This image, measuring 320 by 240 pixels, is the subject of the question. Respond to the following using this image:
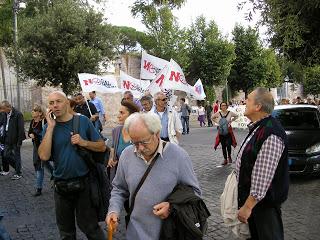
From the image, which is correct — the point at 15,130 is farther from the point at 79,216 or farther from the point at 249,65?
the point at 249,65

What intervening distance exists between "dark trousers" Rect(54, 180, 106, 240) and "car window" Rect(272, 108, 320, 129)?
21.7ft

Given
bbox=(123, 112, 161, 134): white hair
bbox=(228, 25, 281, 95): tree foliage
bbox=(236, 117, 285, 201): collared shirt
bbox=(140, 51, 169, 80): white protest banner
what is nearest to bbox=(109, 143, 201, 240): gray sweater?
bbox=(123, 112, 161, 134): white hair

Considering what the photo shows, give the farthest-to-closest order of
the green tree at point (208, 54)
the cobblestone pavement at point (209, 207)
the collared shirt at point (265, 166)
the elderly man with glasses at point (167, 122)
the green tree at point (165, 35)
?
the green tree at point (208, 54), the green tree at point (165, 35), the elderly man with glasses at point (167, 122), the cobblestone pavement at point (209, 207), the collared shirt at point (265, 166)

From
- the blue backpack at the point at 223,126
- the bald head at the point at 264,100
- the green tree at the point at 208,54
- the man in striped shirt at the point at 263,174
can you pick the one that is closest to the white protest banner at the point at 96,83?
the blue backpack at the point at 223,126

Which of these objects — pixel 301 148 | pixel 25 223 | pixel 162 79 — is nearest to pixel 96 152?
pixel 25 223

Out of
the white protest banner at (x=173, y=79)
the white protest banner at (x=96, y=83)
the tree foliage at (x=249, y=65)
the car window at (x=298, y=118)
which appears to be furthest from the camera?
the tree foliage at (x=249, y=65)

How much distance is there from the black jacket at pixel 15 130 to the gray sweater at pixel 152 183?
7654mm

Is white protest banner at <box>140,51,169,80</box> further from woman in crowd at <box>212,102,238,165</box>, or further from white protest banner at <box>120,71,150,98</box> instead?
woman in crowd at <box>212,102,238,165</box>

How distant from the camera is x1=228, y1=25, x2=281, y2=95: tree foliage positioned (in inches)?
1649

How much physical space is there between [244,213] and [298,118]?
24.0 ft

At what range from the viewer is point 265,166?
3508 millimetres

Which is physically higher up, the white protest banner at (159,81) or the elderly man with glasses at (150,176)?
the white protest banner at (159,81)

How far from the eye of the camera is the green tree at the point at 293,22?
28.6 ft

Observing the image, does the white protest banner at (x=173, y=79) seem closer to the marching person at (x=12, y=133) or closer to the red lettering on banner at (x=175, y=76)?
the red lettering on banner at (x=175, y=76)
